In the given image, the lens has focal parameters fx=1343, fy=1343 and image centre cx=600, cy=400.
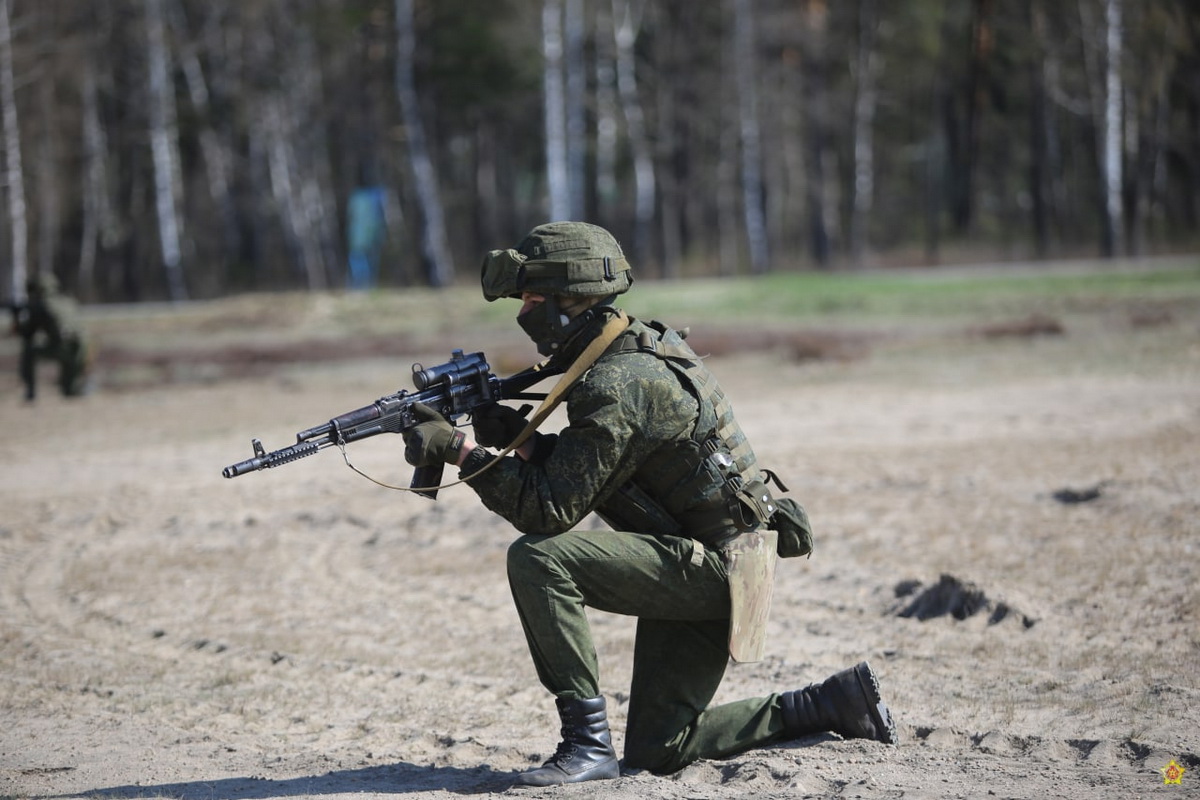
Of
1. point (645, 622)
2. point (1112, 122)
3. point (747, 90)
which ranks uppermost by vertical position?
point (747, 90)

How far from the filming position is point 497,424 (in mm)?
4328

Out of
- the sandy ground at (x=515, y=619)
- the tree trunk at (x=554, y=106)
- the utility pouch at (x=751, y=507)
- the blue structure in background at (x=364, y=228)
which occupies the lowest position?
the sandy ground at (x=515, y=619)

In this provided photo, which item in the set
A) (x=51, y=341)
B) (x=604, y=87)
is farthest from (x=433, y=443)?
(x=604, y=87)

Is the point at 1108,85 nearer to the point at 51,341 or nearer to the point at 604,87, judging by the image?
the point at 604,87

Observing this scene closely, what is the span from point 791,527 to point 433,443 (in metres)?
1.21

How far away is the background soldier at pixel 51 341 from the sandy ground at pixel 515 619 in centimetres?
415

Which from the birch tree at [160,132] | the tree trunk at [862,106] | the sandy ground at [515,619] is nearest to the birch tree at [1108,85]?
the tree trunk at [862,106]

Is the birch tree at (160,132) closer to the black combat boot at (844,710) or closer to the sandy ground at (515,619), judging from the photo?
the sandy ground at (515,619)

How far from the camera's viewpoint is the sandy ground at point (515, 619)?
4.51 m

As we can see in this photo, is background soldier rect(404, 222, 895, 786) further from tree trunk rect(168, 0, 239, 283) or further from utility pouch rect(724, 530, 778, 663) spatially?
tree trunk rect(168, 0, 239, 283)

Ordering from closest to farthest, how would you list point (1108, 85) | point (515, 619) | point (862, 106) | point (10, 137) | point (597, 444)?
point (597, 444) → point (515, 619) → point (10, 137) → point (1108, 85) → point (862, 106)

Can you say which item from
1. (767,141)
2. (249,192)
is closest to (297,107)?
(249,192)

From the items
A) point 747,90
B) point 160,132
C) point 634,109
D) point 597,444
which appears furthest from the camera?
point 634,109

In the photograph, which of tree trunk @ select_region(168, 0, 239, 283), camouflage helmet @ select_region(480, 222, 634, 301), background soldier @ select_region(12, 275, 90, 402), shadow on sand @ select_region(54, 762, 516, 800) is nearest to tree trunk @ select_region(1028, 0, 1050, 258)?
tree trunk @ select_region(168, 0, 239, 283)
